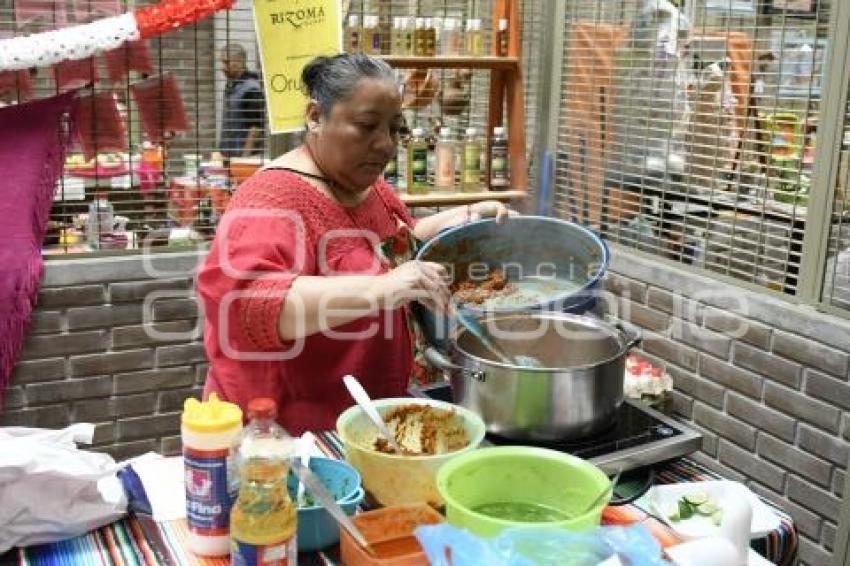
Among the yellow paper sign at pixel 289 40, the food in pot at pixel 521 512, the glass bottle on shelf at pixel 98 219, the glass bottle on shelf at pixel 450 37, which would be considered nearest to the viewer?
the food in pot at pixel 521 512

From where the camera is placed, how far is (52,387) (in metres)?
2.76

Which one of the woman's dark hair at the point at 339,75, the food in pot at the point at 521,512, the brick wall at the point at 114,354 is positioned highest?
the woman's dark hair at the point at 339,75

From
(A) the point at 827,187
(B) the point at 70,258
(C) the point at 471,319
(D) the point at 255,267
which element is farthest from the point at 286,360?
(A) the point at 827,187

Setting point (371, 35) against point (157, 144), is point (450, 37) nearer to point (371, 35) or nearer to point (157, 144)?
point (371, 35)

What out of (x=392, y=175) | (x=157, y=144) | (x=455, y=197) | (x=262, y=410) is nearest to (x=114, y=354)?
(x=157, y=144)

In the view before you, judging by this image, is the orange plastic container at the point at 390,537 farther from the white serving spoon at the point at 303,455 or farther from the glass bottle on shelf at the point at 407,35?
the glass bottle on shelf at the point at 407,35

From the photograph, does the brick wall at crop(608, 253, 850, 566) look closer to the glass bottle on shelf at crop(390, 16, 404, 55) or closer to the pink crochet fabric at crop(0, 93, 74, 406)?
the glass bottle on shelf at crop(390, 16, 404, 55)

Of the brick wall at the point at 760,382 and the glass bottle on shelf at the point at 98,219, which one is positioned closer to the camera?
the brick wall at the point at 760,382

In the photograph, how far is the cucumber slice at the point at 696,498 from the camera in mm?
1428

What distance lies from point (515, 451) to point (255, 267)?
0.57m

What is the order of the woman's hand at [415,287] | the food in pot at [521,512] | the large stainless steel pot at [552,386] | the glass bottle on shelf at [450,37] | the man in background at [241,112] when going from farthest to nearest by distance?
the glass bottle on shelf at [450,37]
the man in background at [241,112]
the woman's hand at [415,287]
the large stainless steel pot at [552,386]
the food in pot at [521,512]

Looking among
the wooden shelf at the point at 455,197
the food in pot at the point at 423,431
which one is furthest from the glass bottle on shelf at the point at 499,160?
the food in pot at the point at 423,431

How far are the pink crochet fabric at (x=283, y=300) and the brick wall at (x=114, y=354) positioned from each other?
1.13 meters

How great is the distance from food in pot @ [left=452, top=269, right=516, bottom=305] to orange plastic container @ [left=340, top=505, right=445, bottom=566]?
61cm
